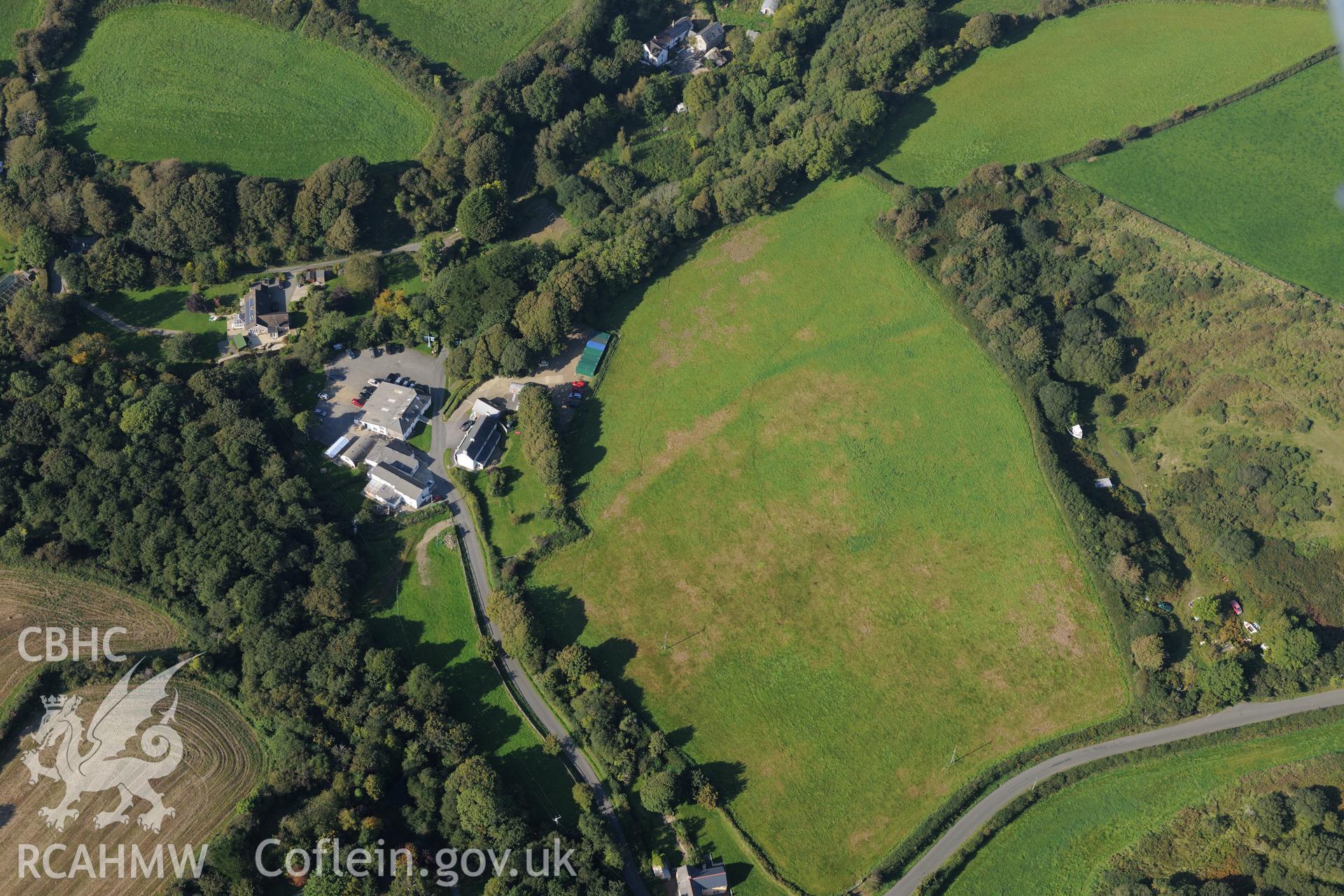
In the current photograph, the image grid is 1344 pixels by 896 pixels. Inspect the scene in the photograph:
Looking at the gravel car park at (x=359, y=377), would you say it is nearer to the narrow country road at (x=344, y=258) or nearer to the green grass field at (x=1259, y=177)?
the narrow country road at (x=344, y=258)

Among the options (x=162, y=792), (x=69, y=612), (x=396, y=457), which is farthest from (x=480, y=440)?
(x=162, y=792)

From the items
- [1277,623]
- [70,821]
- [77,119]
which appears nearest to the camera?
[70,821]

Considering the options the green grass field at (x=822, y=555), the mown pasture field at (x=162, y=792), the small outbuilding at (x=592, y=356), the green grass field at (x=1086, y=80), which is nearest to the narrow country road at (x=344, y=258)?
the small outbuilding at (x=592, y=356)

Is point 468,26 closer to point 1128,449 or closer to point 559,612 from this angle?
point 559,612

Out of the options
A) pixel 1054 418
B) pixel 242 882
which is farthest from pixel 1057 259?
pixel 242 882

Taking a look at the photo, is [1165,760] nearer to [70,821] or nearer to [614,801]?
[614,801]

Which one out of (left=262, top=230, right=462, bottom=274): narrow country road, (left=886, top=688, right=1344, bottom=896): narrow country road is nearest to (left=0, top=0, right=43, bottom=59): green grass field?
(left=262, top=230, right=462, bottom=274): narrow country road
